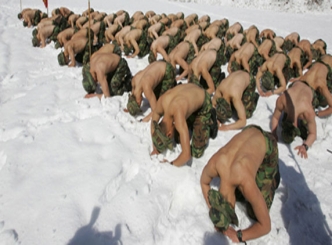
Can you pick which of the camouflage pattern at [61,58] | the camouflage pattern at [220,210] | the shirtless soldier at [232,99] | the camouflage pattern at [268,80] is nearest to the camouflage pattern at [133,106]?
the shirtless soldier at [232,99]

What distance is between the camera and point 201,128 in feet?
8.52

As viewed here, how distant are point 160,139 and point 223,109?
1089mm

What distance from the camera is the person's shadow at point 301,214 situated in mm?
1910

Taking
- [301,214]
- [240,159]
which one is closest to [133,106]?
[240,159]

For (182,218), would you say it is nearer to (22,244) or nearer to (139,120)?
(22,244)

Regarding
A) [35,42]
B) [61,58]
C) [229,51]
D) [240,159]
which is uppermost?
[240,159]

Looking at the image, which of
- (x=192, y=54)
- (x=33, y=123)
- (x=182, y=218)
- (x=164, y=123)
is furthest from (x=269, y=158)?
(x=192, y=54)

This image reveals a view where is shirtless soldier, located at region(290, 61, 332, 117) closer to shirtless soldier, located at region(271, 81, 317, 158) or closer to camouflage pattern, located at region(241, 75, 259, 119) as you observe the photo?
shirtless soldier, located at region(271, 81, 317, 158)

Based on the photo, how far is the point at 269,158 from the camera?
1.77m

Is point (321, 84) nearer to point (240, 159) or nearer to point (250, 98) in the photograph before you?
point (250, 98)

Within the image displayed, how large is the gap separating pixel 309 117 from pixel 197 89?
→ 130 centimetres

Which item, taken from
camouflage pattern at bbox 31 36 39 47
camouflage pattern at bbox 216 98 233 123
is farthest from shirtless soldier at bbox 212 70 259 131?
camouflage pattern at bbox 31 36 39 47

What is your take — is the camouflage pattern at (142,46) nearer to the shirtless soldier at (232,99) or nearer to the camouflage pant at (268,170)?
the shirtless soldier at (232,99)

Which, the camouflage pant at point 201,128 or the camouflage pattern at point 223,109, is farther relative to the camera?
the camouflage pattern at point 223,109
